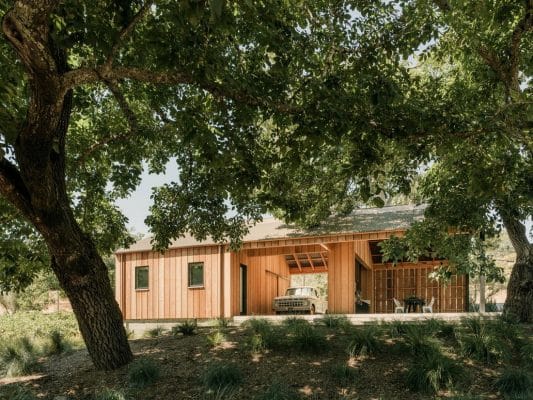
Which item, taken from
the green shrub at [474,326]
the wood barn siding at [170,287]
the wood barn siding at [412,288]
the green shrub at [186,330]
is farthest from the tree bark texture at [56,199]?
the wood barn siding at [412,288]

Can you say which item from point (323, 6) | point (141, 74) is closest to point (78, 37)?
point (141, 74)

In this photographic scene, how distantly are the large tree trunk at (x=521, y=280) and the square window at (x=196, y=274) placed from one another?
1088 cm

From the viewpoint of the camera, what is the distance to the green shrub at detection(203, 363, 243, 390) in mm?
7395

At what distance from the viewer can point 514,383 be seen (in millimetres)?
7094

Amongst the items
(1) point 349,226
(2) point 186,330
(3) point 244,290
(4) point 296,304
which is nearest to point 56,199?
(2) point 186,330

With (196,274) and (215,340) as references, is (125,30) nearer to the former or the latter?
(215,340)

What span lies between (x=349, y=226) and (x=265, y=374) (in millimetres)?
8994

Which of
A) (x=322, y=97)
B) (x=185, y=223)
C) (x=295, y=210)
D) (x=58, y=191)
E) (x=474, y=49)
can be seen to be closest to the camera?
(x=322, y=97)

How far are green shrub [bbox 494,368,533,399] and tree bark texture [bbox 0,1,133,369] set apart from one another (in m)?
6.10

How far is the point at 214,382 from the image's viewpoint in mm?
7434

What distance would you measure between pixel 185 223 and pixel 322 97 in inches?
208

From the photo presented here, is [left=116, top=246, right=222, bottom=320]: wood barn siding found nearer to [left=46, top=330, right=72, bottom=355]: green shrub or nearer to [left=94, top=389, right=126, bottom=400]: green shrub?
[left=46, top=330, right=72, bottom=355]: green shrub

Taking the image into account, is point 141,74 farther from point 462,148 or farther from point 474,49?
point 474,49

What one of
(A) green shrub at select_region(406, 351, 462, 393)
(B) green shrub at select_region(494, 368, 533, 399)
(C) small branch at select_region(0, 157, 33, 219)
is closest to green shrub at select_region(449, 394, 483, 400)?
(A) green shrub at select_region(406, 351, 462, 393)
